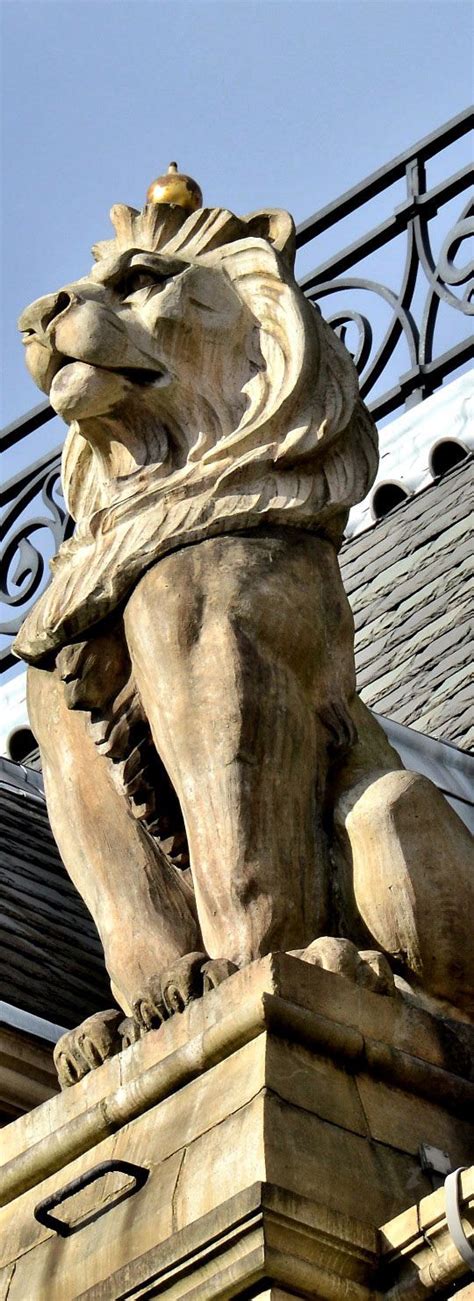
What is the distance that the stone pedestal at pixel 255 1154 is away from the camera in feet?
16.0

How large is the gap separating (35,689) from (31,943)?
Result: 2.13 metres

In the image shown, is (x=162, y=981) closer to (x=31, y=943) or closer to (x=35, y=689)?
(x=35, y=689)

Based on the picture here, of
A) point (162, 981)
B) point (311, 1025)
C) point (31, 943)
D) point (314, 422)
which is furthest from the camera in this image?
point (31, 943)

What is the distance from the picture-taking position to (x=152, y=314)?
240 inches

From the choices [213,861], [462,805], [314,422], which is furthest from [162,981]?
[462,805]

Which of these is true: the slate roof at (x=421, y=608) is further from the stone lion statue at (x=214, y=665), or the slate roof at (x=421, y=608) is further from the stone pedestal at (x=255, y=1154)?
the stone pedestal at (x=255, y=1154)

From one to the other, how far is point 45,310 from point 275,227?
2.09 ft

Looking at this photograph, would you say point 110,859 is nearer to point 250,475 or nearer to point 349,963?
point 349,963

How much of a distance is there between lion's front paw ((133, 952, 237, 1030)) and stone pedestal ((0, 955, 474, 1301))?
0.23ft

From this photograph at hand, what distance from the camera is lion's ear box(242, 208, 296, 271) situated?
6.38 m

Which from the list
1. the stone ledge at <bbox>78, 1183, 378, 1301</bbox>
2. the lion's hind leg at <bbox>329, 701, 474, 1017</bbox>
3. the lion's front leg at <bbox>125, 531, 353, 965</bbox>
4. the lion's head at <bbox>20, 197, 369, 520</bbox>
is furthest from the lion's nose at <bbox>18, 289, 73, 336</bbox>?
the stone ledge at <bbox>78, 1183, 378, 1301</bbox>

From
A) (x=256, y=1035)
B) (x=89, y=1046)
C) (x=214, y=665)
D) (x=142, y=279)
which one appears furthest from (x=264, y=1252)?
(x=142, y=279)

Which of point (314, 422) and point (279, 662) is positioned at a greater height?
point (314, 422)

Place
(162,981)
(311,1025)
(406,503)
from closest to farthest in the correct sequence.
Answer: (311,1025), (162,981), (406,503)
